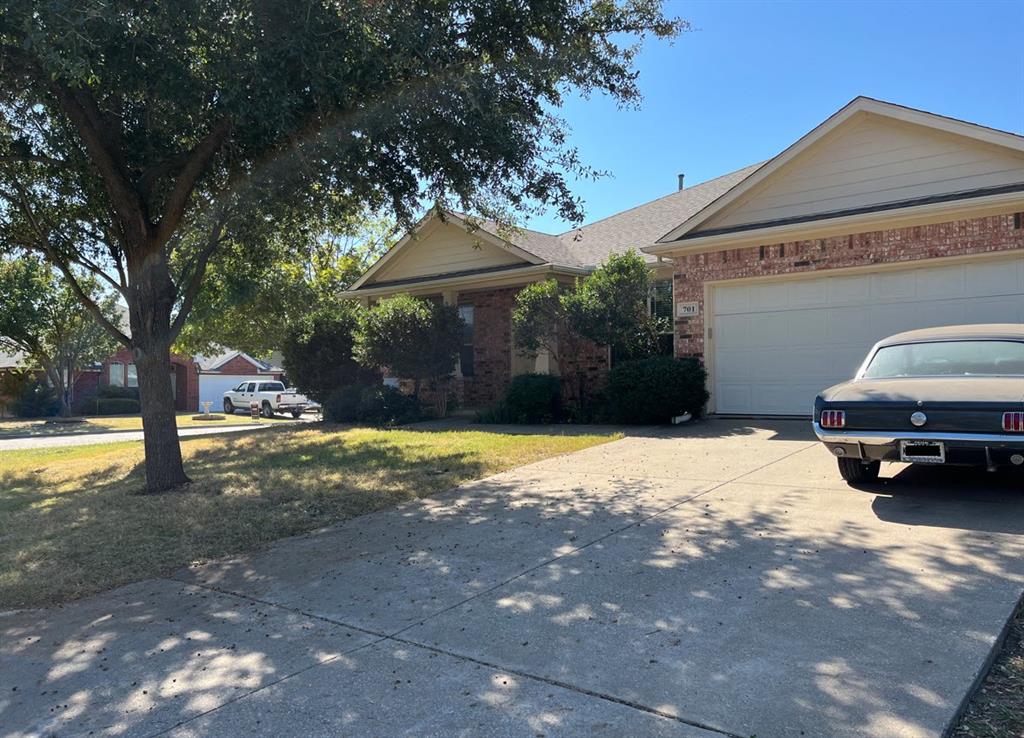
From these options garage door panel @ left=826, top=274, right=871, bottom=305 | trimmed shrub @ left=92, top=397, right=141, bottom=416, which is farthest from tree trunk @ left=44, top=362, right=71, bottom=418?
garage door panel @ left=826, top=274, right=871, bottom=305

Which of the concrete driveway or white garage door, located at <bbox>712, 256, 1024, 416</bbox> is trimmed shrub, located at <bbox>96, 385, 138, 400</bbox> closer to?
white garage door, located at <bbox>712, 256, 1024, 416</bbox>

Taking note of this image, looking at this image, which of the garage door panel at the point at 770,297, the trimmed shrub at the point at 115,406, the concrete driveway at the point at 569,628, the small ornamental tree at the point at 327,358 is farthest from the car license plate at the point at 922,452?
the trimmed shrub at the point at 115,406

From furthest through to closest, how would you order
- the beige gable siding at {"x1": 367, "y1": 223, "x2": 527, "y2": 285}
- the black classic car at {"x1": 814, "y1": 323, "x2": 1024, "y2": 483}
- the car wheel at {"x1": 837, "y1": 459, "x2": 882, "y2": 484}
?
1. the beige gable siding at {"x1": 367, "y1": 223, "x2": 527, "y2": 285}
2. the car wheel at {"x1": 837, "y1": 459, "x2": 882, "y2": 484}
3. the black classic car at {"x1": 814, "y1": 323, "x2": 1024, "y2": 483}

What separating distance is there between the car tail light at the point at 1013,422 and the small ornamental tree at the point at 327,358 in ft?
49.6

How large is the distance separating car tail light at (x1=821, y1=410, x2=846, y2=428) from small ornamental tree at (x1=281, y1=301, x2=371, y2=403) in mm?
13784

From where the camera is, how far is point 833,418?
6.41 meters

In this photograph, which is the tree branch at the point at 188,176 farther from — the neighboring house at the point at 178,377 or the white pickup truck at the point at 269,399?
the neighboring house at the point at 178,377

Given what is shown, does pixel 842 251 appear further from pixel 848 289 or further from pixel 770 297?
pixel 770 297

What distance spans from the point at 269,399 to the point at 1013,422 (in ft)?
102

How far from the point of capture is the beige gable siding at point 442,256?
17.0 m

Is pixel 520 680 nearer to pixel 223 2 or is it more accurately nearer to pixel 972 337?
pixel 972 337

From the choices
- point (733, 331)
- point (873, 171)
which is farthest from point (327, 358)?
point (873, 171)

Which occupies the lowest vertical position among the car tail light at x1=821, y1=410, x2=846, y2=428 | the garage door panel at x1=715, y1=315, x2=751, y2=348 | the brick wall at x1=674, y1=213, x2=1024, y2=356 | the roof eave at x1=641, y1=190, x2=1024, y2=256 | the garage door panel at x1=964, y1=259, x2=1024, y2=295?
the car tail light at x1=821, y1=410, x2=846, y2=428

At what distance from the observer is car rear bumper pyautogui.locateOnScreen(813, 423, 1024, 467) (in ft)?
18.2
